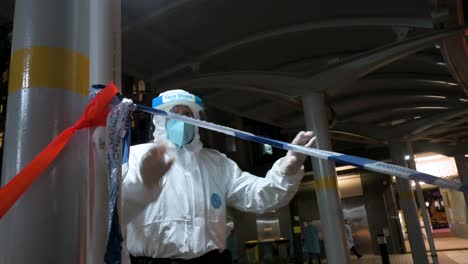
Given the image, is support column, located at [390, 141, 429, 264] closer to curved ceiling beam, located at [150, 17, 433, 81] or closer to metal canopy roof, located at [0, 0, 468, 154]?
metal canopy roof, located at [0, 0, 468, 154]

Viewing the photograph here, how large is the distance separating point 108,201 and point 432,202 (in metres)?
23.5

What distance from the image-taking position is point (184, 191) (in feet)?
6.29

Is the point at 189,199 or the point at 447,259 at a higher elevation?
the point at 189,199

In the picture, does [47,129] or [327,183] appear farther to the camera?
[327,183]

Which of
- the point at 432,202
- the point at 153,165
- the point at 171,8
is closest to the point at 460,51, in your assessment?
the point at 171,8

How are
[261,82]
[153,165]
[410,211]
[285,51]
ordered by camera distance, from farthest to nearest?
[410,211]
[285,51]
[261,82]
[153,165]

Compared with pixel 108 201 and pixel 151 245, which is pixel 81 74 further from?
pixel 151 245

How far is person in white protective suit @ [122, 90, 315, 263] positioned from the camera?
5.83 feet

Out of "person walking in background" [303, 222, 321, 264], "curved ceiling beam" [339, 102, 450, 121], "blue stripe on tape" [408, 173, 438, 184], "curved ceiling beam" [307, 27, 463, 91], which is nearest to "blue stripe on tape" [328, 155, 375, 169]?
"blue stripe on tape" [408, 173, 438, 184]

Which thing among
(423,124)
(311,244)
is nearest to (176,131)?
(423,124)

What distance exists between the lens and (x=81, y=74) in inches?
43.8

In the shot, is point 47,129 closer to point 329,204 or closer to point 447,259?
point 329,204

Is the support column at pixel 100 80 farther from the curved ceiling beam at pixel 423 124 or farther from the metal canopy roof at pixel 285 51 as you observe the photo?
the curved ceiling beam at pixel 423 124

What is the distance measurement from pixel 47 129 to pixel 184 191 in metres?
0.98
